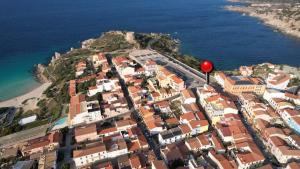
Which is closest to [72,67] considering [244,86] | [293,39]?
[244,86]

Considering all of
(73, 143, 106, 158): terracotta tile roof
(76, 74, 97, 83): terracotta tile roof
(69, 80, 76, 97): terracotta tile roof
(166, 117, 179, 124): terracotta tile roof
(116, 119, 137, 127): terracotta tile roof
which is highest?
(76, 74, 97, 83): terracotta tile roof

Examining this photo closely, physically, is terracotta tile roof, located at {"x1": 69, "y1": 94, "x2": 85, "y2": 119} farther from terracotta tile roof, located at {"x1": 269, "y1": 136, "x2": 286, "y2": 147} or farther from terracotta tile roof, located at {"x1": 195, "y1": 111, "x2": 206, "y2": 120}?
terracotta tile roof, located at {"x1": 269, "y1": 136, "x2": 286, "y2": 147}

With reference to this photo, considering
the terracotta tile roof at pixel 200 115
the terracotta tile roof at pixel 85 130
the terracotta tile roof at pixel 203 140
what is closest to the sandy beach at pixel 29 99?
the terracotta tile roof at pixel 85 130

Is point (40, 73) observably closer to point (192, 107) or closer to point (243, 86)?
point (192, 107)

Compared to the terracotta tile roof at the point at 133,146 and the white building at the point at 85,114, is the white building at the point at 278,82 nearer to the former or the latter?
the terracotta tile roof at the point at 133,146

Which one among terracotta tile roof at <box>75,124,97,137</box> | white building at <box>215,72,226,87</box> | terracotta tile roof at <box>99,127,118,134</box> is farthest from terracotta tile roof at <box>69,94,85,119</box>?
white building at <box>215,72,226,87</box>

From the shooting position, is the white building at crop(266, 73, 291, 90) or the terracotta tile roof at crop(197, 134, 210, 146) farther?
the white building at crop(266, 73, 291, 90)
